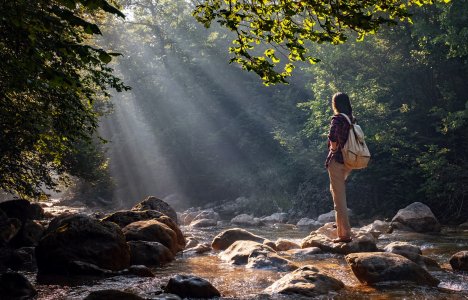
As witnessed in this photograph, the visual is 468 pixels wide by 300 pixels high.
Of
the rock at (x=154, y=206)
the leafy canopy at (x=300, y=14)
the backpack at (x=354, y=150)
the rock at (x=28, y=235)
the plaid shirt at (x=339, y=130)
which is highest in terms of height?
the leafy canopy at (x=300, y=14)

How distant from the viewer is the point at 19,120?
724 cm

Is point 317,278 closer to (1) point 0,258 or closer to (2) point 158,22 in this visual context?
(1) point 0,258

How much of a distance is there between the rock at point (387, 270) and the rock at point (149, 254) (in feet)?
12.1

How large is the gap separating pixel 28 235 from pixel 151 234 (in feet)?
10.8

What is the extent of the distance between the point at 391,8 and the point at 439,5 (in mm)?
11543

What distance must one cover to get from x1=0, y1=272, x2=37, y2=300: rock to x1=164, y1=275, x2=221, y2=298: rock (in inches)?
65.5

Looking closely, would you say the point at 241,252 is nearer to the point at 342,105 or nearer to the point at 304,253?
the point at 304,253

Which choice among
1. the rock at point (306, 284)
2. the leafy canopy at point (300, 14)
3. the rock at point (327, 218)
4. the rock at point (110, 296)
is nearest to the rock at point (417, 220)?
the rock at point (327, 218)

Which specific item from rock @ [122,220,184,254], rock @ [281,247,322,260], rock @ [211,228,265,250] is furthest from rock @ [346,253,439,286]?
rock @ [122,220,184,254]

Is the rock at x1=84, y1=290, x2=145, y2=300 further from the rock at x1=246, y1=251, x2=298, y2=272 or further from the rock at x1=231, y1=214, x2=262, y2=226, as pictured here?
the rock at x1=231, y1=214, x2=262, y2=226

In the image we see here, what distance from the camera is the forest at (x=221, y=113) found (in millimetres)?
6656

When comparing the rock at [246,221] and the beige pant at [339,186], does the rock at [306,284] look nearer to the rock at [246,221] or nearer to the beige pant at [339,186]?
the beige pant at [339,186]

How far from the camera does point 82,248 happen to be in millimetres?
6926

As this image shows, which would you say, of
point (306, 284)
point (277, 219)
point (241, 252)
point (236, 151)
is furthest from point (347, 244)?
point (236, 151)
